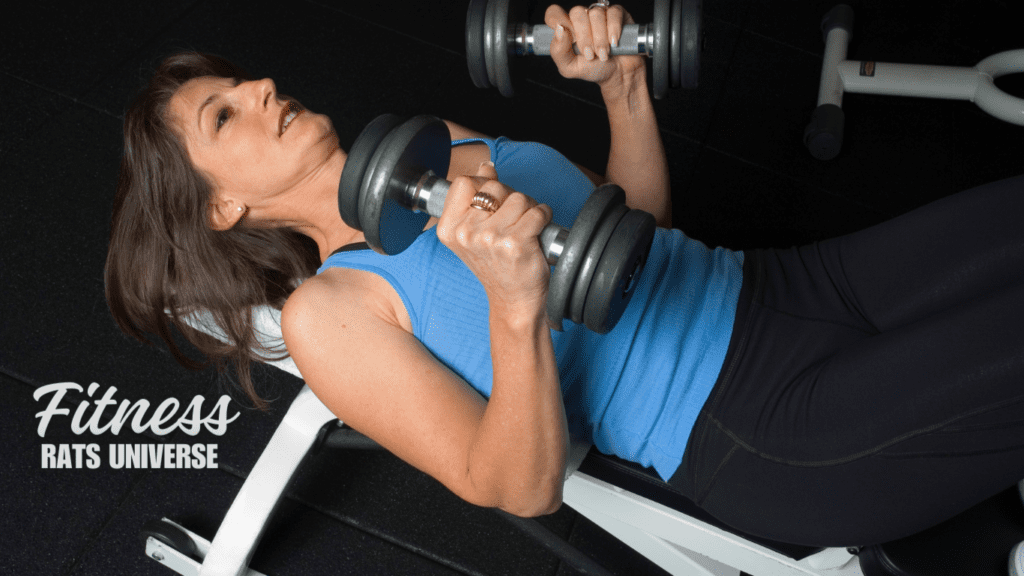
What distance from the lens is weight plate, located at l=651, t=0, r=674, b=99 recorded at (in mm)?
1092

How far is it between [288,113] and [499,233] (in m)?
0.62

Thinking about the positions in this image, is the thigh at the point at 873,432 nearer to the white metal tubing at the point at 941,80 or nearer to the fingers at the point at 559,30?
the fingers at the point at 559,30

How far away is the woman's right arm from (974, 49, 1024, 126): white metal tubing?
1.95 m

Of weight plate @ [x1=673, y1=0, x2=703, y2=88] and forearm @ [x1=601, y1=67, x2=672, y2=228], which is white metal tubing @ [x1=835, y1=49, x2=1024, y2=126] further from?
weight plate @ [x1=673, y1=0, x2=703, y2=88]

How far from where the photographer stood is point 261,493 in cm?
144

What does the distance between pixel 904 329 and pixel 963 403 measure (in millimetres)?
135

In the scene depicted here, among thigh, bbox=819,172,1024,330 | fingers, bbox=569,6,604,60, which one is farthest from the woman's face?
thigh, bbox=819,172,1024,330

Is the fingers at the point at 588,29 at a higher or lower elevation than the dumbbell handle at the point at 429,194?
higher

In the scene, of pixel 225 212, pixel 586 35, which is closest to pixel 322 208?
pixel 225 212

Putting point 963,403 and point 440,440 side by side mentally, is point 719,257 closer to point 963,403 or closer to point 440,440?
point 963,403

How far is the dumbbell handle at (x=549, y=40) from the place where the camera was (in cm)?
113

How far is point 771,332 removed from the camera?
1.17 metres

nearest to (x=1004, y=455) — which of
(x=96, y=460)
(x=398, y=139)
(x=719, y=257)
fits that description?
(x=719, y=257)

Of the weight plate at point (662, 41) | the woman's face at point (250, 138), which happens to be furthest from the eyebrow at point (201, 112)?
the weight plate at point (662, 41)
